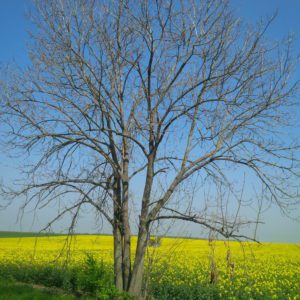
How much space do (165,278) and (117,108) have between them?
601 cm

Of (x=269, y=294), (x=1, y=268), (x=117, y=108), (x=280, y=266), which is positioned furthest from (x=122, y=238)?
(x=280, y=266)

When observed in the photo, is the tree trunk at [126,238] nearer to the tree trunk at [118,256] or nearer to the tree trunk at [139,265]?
the tree trunk at [118,256]

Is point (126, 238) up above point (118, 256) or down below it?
above

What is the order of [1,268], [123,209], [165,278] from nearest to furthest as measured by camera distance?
[123,209] < [165,278] < [1,268]

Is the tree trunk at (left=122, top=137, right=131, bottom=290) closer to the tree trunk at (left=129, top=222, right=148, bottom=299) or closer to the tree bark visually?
the tree bark

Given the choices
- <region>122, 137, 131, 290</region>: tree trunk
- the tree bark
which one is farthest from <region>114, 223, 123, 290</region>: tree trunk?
<region>122, 137, 131, 290</region>: tree trunk

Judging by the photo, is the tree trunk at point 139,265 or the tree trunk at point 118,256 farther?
the tree trunk at point 118,256

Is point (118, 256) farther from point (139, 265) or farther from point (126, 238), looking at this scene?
point (139, 265)

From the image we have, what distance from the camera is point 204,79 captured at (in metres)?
8.70

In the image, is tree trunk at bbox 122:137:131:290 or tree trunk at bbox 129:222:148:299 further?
tree trunk at bbox 122:137:131:290

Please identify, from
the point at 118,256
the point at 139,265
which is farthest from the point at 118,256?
the point at 139,265

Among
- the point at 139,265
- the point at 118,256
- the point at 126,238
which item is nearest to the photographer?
the point at 139,265

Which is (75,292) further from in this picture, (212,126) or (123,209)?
(212,126)

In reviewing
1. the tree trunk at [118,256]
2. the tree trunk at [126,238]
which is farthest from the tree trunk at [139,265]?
the tree trunk at [118,256]
